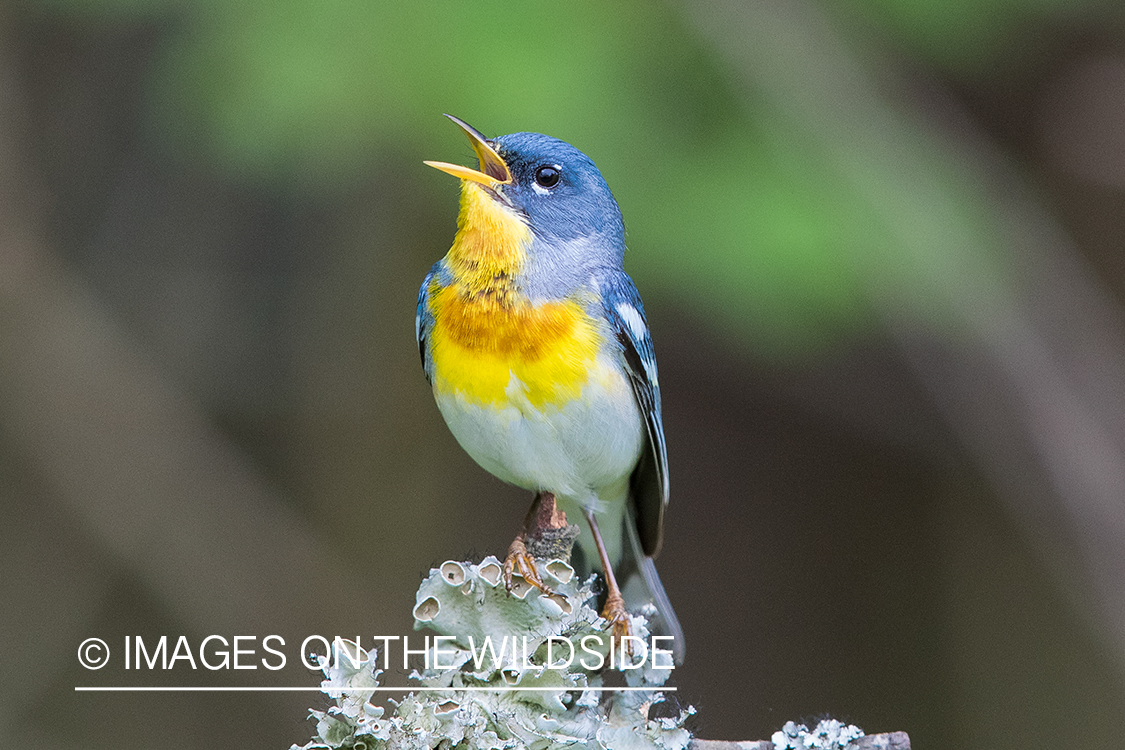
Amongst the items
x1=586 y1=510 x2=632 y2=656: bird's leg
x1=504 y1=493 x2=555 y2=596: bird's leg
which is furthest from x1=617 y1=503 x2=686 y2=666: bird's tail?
A: x1=504 y1=493 x2=555 y2=596: bird's leg

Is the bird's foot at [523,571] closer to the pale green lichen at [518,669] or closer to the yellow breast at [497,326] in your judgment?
the pale green lichen at [518,669]

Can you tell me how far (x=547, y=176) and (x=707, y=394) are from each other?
3.50 m

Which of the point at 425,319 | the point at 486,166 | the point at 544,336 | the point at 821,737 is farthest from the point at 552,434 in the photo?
the point at 821,737

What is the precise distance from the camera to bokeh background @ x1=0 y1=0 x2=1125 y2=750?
4.55m

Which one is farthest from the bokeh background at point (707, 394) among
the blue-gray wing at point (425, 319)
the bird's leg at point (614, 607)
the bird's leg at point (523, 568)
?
the bird's leg at point (523, 568)

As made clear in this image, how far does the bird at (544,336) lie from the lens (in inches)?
89.2

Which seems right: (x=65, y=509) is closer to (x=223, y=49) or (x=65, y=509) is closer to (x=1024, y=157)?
(x=223, y=49)

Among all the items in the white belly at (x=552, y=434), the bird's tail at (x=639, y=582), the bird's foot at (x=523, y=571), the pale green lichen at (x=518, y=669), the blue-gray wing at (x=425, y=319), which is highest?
the blue-gray wing at (x=425, y=319)

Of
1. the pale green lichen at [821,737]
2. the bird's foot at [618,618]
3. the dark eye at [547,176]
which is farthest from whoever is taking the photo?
the dark eye at [547,176]

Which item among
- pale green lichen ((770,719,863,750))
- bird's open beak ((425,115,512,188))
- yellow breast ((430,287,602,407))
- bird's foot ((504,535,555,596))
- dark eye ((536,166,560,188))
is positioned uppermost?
dark eye ((536,166,560,188))

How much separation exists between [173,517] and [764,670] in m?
3.00

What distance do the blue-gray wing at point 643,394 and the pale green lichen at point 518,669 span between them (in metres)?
0.60

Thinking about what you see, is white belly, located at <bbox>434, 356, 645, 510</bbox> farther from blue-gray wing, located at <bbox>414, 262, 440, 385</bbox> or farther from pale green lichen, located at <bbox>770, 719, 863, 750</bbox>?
pale green lichen, located at <bbox>770, 719, 863, 750</bbox>

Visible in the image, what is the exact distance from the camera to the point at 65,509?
553 centimetres
